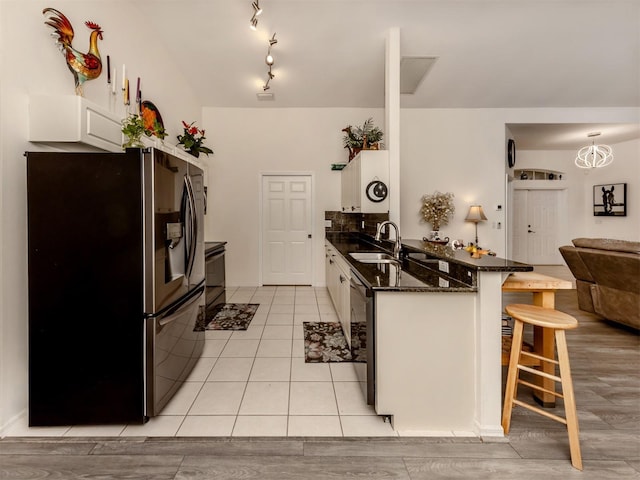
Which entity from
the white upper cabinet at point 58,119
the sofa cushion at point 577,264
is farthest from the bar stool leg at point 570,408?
the white upper cabinet at point 58,119

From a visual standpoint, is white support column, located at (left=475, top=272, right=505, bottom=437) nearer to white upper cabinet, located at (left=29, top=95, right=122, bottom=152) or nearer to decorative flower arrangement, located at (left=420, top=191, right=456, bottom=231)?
white upper cabinet, located at (left=29, top=95, right=122, bottom=152)

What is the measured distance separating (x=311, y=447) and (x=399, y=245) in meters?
1.75

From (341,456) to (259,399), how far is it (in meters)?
0.74

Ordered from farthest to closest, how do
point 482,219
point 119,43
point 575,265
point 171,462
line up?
point 482,219, point 575,265, point 119,43, point 171,462

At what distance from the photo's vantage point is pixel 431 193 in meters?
5.67

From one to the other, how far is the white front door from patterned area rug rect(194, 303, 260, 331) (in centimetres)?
127

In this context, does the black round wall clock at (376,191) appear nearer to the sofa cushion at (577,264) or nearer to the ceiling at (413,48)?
the ceiling at (413,48)

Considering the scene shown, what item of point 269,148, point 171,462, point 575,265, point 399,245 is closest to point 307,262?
point 269,148

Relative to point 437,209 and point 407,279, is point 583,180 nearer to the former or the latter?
point 437,209

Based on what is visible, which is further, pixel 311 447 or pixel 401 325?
pixel 401 325

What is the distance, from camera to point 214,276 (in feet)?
13.2

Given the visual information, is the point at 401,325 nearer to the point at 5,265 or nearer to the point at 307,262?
the point at 5,265

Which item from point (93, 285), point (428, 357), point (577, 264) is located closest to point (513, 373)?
point (428, 357)

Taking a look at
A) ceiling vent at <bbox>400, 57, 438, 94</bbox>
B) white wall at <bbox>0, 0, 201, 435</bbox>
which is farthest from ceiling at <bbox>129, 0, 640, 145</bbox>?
white wall at <bbox>0, 0, 201, 435</bbox>
